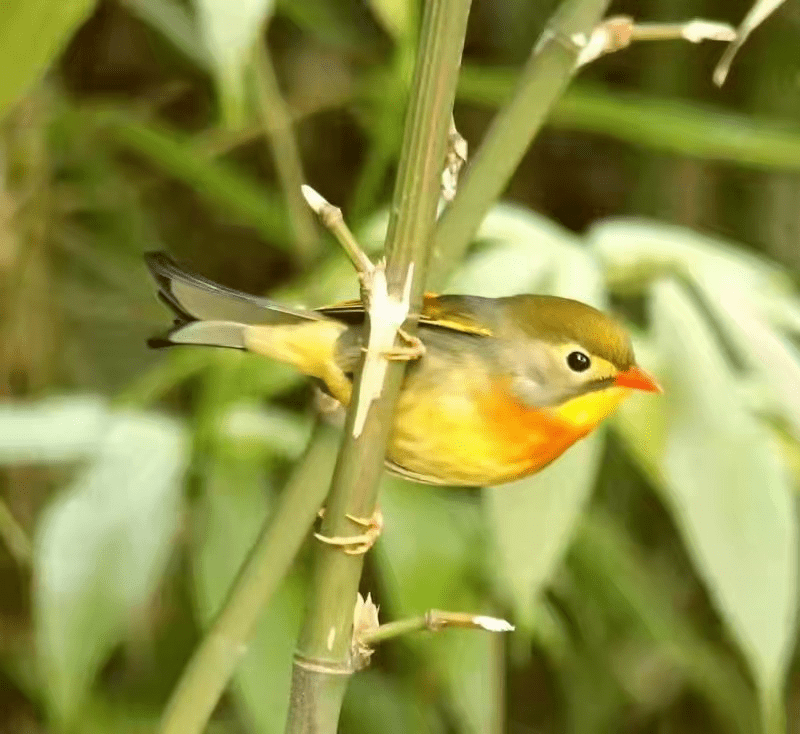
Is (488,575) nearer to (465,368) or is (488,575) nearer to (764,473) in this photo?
(764,473)

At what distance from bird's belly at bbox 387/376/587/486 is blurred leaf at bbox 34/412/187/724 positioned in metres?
0.37

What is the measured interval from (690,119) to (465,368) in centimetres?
58

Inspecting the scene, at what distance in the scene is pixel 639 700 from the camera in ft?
5.00

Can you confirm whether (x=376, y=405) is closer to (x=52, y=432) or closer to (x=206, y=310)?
(x=206, y=310)

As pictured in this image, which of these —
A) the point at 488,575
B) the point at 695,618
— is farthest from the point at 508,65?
the point at 488,575

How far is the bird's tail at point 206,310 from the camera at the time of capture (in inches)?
17.2

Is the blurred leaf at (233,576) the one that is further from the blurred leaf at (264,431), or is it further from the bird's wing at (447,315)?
the bird's wing at (447,315)

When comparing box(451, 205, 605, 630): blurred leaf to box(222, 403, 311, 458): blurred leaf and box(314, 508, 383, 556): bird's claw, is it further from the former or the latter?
box(314, 508, 383, 556): bird's claw

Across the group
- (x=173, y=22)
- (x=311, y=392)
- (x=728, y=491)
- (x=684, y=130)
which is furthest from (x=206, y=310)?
(x=173, y=22)

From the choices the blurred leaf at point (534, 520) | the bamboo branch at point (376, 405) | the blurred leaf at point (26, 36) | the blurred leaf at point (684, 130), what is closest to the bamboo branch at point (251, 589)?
the bamboo branch at point (376, 405)

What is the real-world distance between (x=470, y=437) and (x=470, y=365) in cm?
4

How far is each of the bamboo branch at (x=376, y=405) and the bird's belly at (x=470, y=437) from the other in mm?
81

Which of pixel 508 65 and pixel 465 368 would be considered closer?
pixel 465 368

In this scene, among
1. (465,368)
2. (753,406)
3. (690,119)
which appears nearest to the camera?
(465,368)
